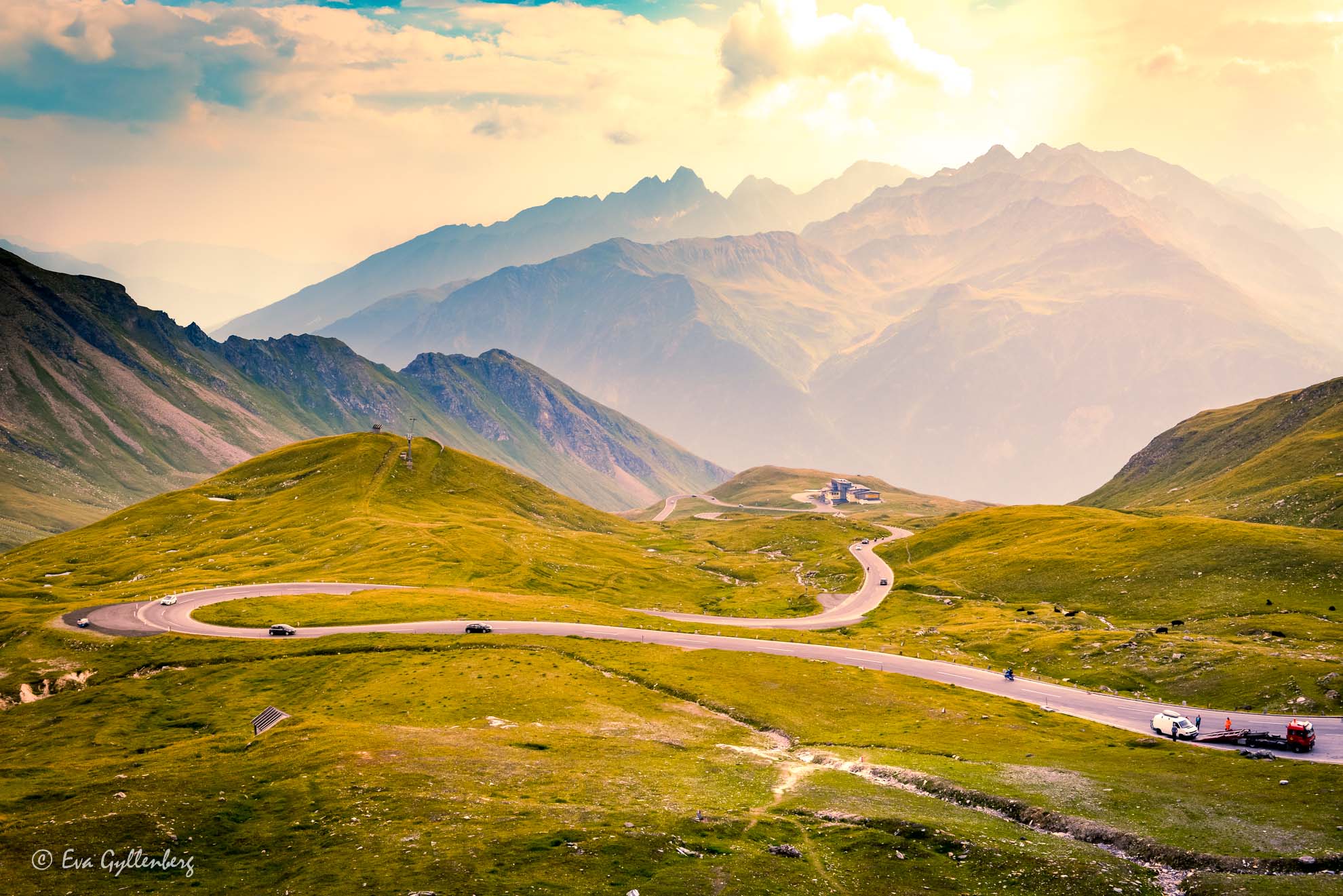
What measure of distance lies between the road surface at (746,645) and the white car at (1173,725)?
2600 millimetres

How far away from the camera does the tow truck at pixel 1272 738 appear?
64.4 meters

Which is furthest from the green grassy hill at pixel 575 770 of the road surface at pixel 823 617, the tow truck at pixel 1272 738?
the road surface at pixel 823 617

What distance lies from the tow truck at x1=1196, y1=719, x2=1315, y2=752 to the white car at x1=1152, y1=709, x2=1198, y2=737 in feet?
2.89

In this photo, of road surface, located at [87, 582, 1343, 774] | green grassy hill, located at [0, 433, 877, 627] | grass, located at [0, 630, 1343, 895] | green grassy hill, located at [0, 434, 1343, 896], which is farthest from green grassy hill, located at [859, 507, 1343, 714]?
green grassy hill, located at [0, 433, 877, 627]

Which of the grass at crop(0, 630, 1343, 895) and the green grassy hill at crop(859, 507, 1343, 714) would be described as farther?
the green grassy hill at crop(859, 507, 1343, 714)

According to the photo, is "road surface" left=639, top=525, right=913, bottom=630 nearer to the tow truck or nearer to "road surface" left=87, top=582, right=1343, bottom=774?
"road surface" left=87, top=582, right=1343, bottom=774

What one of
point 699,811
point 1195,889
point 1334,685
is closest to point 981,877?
point 1195,889

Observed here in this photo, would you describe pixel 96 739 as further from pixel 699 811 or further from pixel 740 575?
pixel 740 575

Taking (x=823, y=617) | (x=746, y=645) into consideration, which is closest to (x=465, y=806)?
(x=746, y=645)

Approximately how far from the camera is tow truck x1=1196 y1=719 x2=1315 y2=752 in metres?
64.4

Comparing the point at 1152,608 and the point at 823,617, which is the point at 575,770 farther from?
the point at 1152,608

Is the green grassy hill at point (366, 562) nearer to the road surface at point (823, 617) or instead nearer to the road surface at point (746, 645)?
the road surface at point (823, 617)

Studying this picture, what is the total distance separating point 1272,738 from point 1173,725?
744 centimetres

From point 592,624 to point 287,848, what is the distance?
2974 inches
